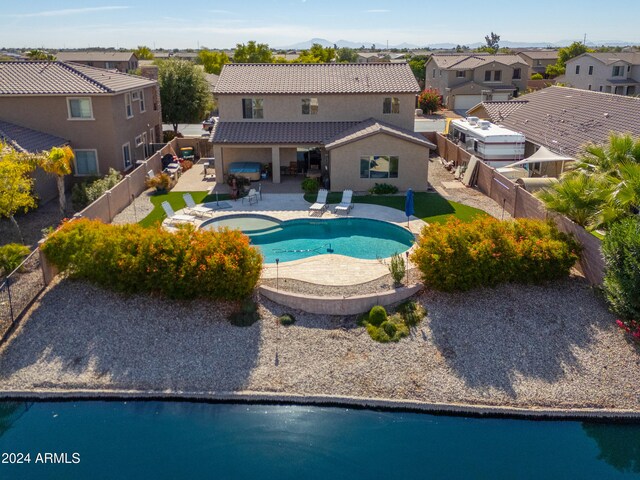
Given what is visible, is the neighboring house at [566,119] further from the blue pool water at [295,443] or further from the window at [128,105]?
the window at [128,105]

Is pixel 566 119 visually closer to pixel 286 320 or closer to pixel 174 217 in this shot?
pixel 174 217

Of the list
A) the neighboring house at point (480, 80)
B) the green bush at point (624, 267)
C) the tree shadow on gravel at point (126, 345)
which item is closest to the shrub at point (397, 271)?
the tree shadow on gravel at point (126, 345)

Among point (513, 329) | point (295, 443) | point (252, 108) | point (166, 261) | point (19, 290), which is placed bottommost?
point (295, 443)

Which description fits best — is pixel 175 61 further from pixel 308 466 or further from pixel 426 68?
pixel 426 68

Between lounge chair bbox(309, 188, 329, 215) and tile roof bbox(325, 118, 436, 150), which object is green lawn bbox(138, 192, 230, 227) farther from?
tile roof bbox(325, 118, 436, 150)

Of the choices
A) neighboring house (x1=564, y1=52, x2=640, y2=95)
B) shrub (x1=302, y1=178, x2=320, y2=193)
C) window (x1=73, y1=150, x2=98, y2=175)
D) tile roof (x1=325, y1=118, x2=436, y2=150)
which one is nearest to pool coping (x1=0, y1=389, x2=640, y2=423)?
shrub (x1=302, y1=178, x2=320, y2=193)

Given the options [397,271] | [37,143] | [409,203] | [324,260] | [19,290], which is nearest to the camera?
[19,290]

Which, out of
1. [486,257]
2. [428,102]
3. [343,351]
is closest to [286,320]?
[343,351]
